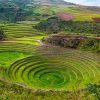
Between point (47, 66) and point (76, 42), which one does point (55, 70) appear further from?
point (76, 42)

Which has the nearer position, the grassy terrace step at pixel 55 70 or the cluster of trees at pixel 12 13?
the grassy terrace step at pixel 55 70

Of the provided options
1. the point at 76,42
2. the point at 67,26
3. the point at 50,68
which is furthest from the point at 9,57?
the point at 67,26

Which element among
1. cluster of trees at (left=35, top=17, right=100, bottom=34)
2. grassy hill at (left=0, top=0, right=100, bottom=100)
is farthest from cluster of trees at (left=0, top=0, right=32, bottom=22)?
grassy hill at (left=0, top=0, right=100, bottom=100)

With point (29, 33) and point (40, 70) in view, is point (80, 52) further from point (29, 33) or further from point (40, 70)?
point (29, 33)

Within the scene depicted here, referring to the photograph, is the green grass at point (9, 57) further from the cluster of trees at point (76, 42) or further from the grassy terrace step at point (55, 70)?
the cluster of trees at point (76, 42)

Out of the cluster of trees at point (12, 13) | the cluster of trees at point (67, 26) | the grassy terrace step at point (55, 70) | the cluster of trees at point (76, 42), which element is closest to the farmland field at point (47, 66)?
the grassy terrace step at point (55, 70)

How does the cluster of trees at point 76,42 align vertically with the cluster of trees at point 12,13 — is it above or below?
below

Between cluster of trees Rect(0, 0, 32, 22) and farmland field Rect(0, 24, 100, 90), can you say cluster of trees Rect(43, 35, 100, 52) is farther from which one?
cluster of trees Rect(0, 0, 32, 22)

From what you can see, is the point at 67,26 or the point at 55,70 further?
the point at 67,26

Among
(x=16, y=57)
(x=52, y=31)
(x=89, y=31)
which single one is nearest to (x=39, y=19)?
(x=52, y=31)
